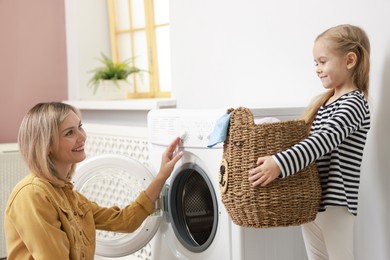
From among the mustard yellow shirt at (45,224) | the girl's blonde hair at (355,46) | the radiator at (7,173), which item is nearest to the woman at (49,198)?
the mustard yellow shirt at (45,224)

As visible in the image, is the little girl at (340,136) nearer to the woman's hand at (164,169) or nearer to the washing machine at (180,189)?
the washing machine at (180,189)

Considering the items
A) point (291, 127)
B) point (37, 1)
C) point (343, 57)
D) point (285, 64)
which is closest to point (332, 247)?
point (291, 127)

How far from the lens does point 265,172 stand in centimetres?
158

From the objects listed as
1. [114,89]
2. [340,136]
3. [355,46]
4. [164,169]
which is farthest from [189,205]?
[114,89]

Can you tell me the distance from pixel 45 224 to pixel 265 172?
2.29ft

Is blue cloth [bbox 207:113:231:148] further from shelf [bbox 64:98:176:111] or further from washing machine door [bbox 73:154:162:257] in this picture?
shelf [bbox 64:98:176:111]

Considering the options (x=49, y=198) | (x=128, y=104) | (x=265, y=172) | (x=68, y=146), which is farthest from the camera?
(x=128, y=104)

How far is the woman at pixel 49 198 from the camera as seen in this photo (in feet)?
5.71

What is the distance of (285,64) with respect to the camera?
232 cm

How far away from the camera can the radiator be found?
327 centimetres

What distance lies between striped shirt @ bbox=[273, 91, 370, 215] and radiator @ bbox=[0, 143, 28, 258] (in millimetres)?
2132

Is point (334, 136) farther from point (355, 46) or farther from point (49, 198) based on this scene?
point (49, 198)

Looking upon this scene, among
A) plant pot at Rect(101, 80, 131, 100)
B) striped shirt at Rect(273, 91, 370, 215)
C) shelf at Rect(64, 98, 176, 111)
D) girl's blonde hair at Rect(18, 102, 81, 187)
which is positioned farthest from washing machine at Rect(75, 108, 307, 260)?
plant pot at Rect(101, 80, 131, 100)

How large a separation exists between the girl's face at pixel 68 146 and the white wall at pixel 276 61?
2.43ft
